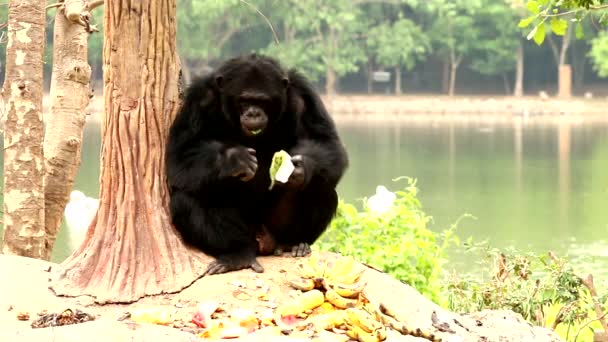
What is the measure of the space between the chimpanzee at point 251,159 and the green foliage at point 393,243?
2.39 meters

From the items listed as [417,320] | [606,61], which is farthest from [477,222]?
[606,61]

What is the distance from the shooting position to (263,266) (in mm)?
6211

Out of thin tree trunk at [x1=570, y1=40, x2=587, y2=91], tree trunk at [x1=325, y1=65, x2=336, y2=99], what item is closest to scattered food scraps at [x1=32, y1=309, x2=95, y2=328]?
tree trunk at [x1=325, y1=65, x2=336, y2=99]

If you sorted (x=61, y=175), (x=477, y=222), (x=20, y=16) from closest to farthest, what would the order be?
1. (x=20, y=16)
2. (x=61, y=175)
3. (x=477, y=222)

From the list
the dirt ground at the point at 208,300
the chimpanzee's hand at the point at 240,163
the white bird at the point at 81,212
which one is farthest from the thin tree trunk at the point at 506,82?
the chimpanzee's hand at the point at 240,163

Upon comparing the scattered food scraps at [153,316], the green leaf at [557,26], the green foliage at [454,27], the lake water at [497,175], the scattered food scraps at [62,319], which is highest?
the green foliage at [454,27]

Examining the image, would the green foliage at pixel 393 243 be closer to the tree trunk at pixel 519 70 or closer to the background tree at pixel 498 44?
the background tree at pixel 498 44

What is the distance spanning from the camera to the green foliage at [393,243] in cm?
883

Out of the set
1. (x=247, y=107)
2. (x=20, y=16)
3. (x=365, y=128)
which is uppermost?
(x=20, y=16)

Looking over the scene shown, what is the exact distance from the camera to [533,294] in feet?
26.0

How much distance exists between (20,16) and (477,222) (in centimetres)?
1107

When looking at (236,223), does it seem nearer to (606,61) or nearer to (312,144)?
(312,144)

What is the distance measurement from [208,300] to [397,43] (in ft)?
156

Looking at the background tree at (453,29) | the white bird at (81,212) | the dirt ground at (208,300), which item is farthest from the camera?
the background tree at (453,29)
